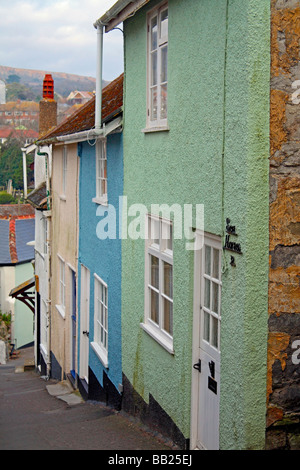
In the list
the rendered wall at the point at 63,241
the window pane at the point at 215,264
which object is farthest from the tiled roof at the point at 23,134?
the window pane at the point at 215,264

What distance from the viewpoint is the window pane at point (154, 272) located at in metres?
7.91

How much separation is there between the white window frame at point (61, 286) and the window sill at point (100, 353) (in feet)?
11.4

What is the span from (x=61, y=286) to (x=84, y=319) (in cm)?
299

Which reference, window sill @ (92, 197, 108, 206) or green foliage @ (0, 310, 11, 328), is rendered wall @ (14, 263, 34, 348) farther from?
window sill @ (92, 197, 108, 206)

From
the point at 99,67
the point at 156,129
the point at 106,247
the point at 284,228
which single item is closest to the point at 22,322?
the point at 106,247

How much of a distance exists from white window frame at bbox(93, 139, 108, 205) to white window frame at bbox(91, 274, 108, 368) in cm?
140

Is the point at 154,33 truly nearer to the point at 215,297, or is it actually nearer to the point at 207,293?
the point at 207,293

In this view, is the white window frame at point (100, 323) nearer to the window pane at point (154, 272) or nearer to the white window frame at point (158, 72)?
the window pane at point (154, 272)

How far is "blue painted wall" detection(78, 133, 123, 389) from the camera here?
31.3ft

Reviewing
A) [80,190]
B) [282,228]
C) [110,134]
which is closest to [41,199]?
[80,190]

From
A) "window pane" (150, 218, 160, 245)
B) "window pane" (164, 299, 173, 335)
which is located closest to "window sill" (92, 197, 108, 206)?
"window pane" (150, 218, 160, 245)

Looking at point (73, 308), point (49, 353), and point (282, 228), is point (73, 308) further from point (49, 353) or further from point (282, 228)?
point (282, 228)

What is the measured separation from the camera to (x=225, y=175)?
219 inches

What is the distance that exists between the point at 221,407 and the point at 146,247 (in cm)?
288
